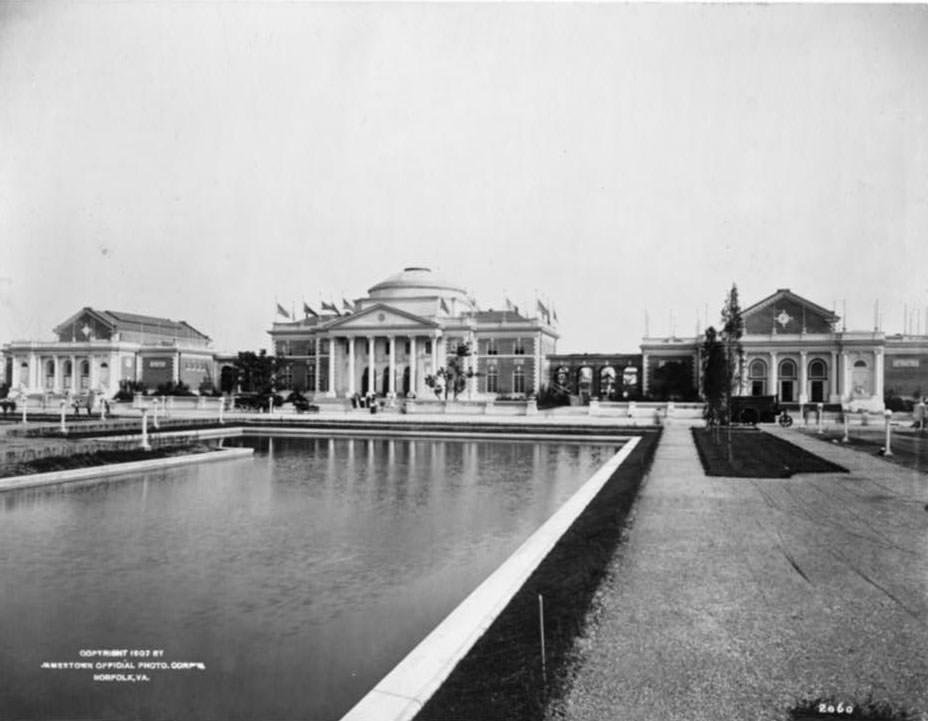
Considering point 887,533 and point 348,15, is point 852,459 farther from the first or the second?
point 348,15

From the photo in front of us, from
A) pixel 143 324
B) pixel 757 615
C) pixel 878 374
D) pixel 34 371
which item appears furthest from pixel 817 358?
pixel 34 371

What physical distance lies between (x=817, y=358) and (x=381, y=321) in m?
34.9

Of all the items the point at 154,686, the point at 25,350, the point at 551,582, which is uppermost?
the point at 25,350

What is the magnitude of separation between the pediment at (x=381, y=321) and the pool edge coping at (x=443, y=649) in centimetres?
5284

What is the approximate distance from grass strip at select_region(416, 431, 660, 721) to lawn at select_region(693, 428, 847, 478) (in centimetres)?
806

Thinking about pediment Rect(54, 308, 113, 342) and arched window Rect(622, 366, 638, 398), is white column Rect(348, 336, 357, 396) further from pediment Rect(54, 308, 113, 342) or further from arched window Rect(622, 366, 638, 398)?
pediment Rect(54, 308, 113, 342)

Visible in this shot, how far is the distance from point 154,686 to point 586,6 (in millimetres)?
9382

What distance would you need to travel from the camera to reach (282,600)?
8625 millimetres

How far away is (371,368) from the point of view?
2489 inches

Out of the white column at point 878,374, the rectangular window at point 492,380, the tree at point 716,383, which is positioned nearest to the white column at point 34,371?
the rectangular window at point 492,380

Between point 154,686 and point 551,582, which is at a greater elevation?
point 551,582

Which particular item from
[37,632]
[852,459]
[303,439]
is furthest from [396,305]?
[37,632]

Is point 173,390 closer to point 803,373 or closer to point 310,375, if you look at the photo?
point 310,375

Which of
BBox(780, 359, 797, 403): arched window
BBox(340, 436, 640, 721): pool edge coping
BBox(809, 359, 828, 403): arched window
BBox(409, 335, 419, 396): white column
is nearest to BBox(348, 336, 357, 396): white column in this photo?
BBox(409, 335, 419, 396): white column
